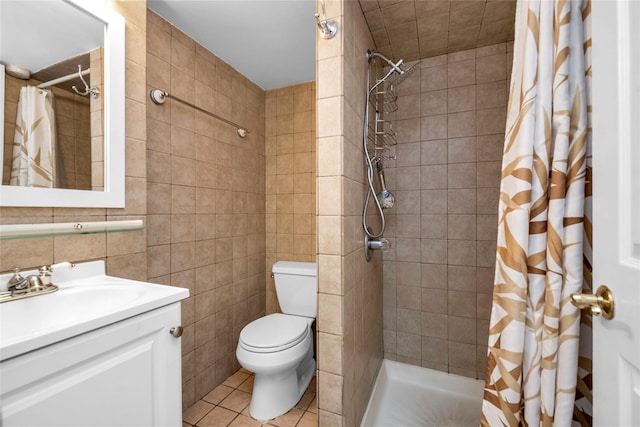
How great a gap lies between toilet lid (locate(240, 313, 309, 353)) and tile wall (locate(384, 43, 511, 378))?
27.3 inches

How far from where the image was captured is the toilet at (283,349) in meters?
1.55

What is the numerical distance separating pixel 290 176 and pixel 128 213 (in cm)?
128

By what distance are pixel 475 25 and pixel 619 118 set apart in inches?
55.2

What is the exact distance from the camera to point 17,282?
3.01 ft

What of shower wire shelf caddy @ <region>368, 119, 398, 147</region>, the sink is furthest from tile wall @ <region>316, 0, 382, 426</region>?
the sink

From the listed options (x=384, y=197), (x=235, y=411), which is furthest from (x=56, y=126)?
(x=235, y=411)

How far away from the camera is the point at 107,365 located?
735mm

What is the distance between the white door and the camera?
52 centimetres

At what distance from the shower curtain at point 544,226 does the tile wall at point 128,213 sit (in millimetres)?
1449

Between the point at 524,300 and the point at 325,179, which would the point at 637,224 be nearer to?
the point at 524,300

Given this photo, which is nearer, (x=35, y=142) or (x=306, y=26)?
(x=35, y=142)

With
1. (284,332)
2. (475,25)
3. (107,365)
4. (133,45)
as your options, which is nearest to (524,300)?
(107,365)

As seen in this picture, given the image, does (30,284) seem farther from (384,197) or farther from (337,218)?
(384,197)

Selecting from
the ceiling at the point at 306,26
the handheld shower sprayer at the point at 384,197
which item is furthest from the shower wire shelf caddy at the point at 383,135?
the ceiling at the point at 306,26
